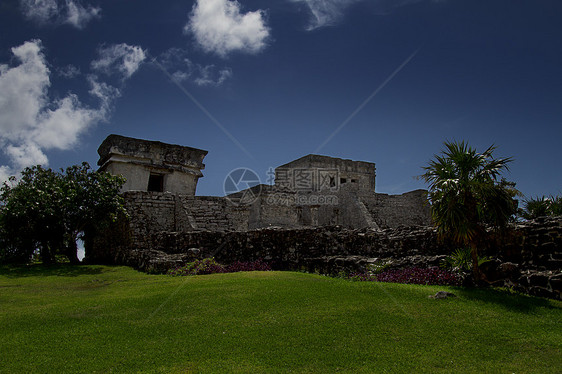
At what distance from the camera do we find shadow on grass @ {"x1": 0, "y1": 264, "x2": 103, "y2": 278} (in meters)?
10.7

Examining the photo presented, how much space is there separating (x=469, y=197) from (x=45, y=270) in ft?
37.1

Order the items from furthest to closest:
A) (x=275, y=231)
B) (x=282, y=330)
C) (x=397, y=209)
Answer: (x=397, y=209) → (x=275, y=231) → (x=282, y=330)

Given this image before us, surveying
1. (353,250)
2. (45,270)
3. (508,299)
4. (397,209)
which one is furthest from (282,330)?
(397,209)

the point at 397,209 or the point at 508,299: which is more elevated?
the point at 397,209

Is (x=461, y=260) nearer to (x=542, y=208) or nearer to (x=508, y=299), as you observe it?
(x=508, y=299)

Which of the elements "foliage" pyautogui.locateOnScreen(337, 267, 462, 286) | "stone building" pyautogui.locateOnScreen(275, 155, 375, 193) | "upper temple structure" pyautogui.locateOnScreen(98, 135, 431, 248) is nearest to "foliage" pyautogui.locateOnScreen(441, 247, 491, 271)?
"foliage" pyautogui.locateOnScreen(337, 267, 462, 286)

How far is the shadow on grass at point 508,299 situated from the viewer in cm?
589

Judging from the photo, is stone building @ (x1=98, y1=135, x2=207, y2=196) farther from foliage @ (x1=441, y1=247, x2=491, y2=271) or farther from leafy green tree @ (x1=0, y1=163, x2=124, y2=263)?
foliage @ (x1=441, y1=247, x2=491, y2=271)

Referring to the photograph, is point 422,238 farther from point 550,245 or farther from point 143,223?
point 143,223

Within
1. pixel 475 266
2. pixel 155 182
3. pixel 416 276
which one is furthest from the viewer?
pixel 155 182

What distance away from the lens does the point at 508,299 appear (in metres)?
6.23

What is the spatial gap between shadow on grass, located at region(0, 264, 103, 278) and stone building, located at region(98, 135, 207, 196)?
619cm

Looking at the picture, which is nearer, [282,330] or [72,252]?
[282,330]

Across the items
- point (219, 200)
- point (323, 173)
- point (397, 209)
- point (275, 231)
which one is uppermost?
point (323, 173)
